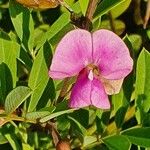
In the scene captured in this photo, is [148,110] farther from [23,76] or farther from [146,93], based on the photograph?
[23,76]

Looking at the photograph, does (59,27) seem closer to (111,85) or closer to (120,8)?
(111,85)

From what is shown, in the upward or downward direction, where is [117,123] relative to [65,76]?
downward

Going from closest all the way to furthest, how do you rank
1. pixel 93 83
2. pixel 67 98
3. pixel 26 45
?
pixel 93 83 < pixel 67 98 < pixel 26 45

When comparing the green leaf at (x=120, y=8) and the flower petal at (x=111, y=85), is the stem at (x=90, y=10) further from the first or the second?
the green leaf at (x=120, y=8)

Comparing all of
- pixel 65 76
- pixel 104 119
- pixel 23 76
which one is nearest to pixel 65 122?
pixel 104 119

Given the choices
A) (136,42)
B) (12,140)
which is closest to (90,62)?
(12,140)

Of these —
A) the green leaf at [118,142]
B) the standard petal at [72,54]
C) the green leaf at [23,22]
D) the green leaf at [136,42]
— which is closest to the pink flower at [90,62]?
the standard petal at [72,54]

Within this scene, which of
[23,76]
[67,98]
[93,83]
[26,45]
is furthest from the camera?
[23,76]
